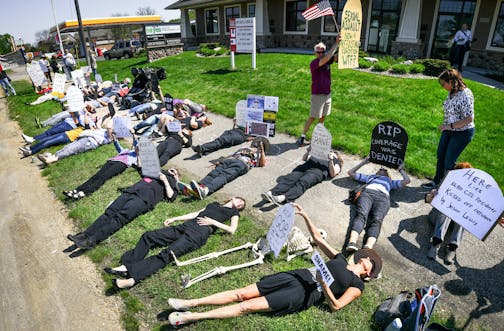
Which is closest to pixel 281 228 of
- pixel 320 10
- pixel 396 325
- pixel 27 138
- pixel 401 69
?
pixel 396 325

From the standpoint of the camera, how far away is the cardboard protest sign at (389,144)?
18.5 feet

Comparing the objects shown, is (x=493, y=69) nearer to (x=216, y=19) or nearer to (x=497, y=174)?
(x=497, y=174)

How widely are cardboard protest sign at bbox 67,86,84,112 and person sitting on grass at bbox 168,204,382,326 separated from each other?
7.93m

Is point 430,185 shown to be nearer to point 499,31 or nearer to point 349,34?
point 349,34

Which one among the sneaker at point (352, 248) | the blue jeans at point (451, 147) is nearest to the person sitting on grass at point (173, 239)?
the sneaker at point (352, 248)

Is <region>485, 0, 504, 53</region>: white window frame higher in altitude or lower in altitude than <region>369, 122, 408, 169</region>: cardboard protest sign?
higher

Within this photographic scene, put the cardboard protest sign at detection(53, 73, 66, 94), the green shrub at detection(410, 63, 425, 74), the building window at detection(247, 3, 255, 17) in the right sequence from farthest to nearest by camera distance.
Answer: the building window at detection(247, 3, 255, 17) → the cardboard protest sign at detection(53, 73, 66, 94) → the green shrub at detection(410, 63, 425, 74)

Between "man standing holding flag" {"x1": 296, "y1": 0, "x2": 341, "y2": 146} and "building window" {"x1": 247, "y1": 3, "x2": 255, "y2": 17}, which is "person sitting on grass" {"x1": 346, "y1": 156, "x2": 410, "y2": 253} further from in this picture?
"building window" {"x1": 247, "y1": 3, "x2": 255, "y2": 17}

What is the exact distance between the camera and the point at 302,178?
19.7 feet

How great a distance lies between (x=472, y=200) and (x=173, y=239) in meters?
3.93

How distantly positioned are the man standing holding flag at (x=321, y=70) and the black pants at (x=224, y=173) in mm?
2231

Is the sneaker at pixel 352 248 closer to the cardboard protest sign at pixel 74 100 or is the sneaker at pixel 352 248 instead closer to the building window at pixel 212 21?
the cardboard protest sign at pixel 74 100

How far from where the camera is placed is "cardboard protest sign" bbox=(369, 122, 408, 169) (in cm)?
562

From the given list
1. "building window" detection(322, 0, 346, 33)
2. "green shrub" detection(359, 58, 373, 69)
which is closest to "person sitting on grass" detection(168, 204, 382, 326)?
"green shrub" detection(359, 58, 373, 69)
